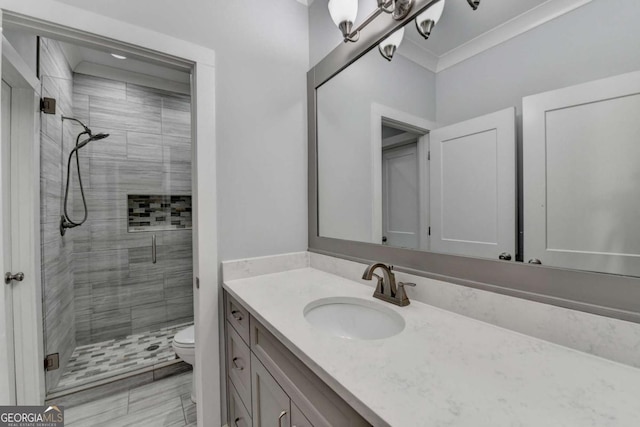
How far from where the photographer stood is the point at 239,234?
1397 millimetres

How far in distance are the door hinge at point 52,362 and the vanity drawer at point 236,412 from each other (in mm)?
1213

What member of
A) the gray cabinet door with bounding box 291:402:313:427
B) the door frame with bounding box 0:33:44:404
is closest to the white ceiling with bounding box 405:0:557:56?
the gray cabinet door with bounding box 291:402:313:427

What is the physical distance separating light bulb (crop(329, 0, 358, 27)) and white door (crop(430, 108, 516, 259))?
71 cm

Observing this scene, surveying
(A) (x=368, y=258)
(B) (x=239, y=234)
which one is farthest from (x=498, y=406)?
(B) (x=239, y=234)

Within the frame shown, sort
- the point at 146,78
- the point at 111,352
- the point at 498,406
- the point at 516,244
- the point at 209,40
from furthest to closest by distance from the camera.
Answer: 1. the point at 146,78
2. the point at 111,352
3. the point at 209,40
4. the point at 516,244
5. the point at 498,406

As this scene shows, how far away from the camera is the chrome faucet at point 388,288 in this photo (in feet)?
3.23

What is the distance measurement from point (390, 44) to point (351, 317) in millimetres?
1225

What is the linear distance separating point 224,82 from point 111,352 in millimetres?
2350

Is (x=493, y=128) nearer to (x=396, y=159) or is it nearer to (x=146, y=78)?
(x=396, y=159)

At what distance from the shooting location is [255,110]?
143cm

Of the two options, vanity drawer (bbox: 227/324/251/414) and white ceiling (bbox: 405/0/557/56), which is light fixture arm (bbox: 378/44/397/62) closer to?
white ceiling (bbox: 405/0/557/56)

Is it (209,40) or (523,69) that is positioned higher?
(209,40)

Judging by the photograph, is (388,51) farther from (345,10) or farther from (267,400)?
(267,400)

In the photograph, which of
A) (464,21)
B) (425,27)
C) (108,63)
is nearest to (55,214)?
(108,63)
